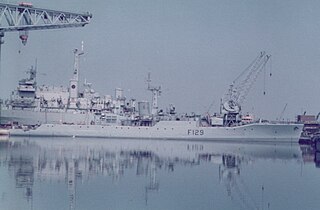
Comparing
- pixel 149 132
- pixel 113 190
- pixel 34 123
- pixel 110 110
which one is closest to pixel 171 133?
pixel 149 132

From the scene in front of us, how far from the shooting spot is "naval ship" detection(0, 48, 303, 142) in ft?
229

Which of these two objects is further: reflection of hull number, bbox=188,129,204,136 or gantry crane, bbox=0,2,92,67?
reflection of hull number, bbox=188,129,204,136

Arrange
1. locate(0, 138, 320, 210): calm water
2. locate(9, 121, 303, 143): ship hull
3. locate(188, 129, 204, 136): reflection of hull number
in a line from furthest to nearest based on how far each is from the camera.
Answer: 1. locate(188, 129, 204, 136): reflection of hull number
2. locate(9, 121, 303, 143): ship hull
3. locate(0, 138, 320, 210): calm water

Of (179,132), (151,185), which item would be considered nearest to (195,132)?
(179,132)

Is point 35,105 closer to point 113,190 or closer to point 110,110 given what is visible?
point 110,110

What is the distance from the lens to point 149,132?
70938 millimetres

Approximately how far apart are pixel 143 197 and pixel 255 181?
7.97 metres

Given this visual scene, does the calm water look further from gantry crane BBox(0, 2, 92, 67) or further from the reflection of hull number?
the reflection of hull number

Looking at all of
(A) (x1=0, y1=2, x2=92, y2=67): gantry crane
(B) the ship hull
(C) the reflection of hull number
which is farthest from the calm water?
(C) the reflection of hull number

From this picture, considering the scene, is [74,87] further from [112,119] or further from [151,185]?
[151,185]

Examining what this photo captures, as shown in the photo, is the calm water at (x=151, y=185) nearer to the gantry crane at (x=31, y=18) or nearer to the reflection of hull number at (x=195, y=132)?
the gantry crane at (x=31, y=18)

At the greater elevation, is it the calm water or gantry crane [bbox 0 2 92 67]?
gantry crane [bbox 0 2 92 67]

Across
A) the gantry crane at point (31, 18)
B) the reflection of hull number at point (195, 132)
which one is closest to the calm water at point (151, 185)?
the gantry crane at point (31, 18)

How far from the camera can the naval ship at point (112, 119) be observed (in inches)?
2749
